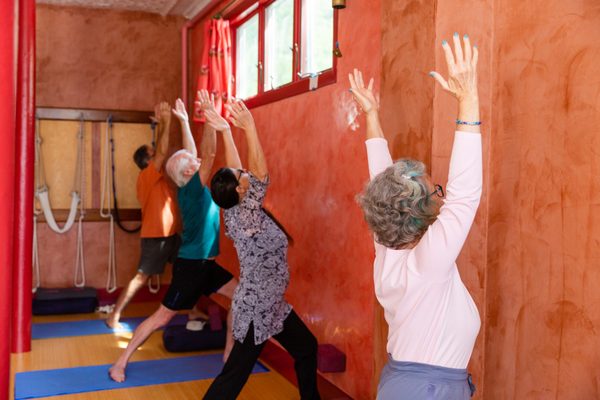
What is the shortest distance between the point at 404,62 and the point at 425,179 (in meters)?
0.75

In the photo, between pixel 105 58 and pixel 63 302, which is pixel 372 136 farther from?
pixel 105 58

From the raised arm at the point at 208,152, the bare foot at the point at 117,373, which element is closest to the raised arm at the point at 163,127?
the raised arm at the point at 208,152

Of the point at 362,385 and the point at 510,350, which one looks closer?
the point at 510,350

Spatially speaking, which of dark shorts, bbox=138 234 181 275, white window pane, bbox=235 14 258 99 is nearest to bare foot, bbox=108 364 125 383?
dark shorts, bbox=138 234 181 275

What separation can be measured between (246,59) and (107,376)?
115 inches

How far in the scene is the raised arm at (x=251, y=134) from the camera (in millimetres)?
2994

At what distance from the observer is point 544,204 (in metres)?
2.05

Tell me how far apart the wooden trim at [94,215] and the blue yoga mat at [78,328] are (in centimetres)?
125

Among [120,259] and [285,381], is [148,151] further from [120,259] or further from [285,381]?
[285,381]

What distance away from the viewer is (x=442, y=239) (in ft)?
5.50

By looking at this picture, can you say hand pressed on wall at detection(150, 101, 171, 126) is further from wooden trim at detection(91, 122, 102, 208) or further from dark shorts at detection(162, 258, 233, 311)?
wooden trim at detection(91, 122, 102, 208)

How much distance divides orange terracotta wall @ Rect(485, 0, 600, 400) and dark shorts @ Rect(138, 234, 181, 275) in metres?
3.95

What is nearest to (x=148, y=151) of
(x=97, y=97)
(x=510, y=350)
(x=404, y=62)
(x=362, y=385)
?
(x=97, y=97)

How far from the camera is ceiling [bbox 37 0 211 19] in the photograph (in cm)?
646
